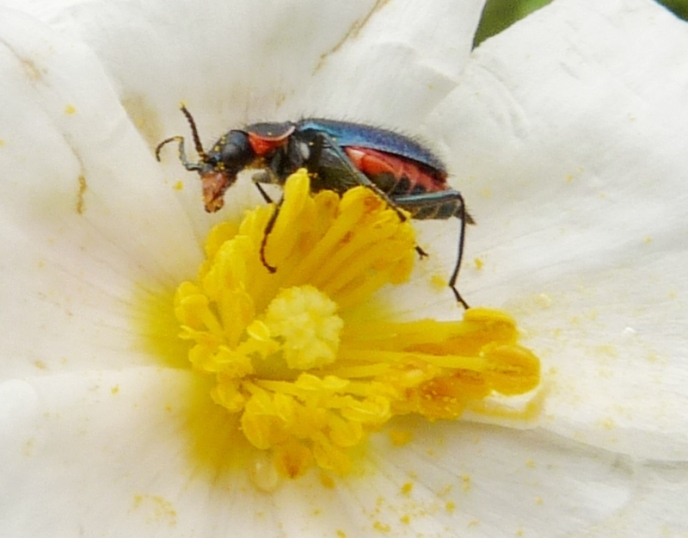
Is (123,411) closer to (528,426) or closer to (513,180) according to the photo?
(528,426)

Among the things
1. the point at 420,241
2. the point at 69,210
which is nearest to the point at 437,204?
the point at 420,241

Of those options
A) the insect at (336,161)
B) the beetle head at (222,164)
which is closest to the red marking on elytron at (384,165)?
the insect at (336,161)

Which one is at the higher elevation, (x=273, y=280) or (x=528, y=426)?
(x=273, y=280)

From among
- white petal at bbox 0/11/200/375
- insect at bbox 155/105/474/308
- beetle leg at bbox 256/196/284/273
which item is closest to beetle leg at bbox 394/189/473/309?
insect at bbox 155/105/474/308

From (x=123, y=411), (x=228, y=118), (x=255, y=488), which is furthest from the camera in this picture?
(x=228, y=118)

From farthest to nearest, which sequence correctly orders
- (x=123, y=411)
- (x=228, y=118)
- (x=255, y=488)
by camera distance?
(x=228, y=118)
(x=255, y=488)
(x=123, y=411)

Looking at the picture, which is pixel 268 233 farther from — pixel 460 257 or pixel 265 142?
pixel 460 257

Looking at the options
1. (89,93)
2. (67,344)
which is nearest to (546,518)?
(67,344)
